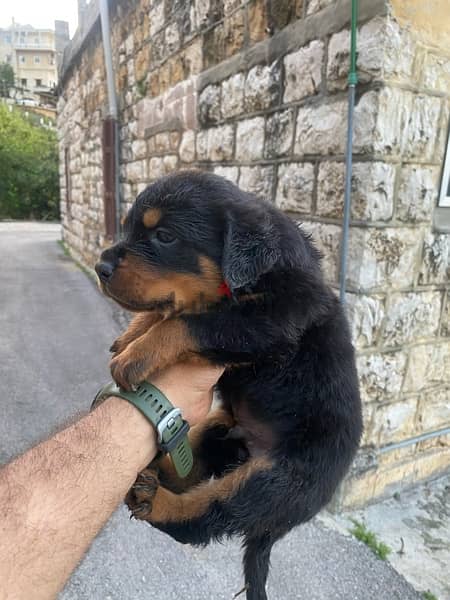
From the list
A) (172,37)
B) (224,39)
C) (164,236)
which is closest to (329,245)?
(164,236)

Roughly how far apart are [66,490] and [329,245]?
2.12m

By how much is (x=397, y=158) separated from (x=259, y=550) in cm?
216

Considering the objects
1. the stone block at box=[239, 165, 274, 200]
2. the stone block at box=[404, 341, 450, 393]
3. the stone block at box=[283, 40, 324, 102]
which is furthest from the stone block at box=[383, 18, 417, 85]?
the stone block at box=[404, 341, 450, 393]

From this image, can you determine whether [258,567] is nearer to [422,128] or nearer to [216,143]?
[422,128]

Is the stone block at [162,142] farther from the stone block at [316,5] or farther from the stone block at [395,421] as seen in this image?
the stone block at [395,421]

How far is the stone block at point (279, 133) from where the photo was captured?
3.15 meters

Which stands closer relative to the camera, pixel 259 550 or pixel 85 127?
pixel 259 550

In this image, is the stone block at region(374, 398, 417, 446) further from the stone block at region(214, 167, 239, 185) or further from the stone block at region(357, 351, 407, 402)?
the stone block at region(214, 167, 239, 185)

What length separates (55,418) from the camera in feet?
13.8

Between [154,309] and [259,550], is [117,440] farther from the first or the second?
[259,550]

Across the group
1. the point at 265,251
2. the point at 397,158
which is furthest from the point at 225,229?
the point at 397,158

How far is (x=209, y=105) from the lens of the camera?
4246mm

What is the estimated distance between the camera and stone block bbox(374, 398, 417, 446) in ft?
10.3

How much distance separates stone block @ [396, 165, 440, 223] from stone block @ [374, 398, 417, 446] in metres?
1.29
